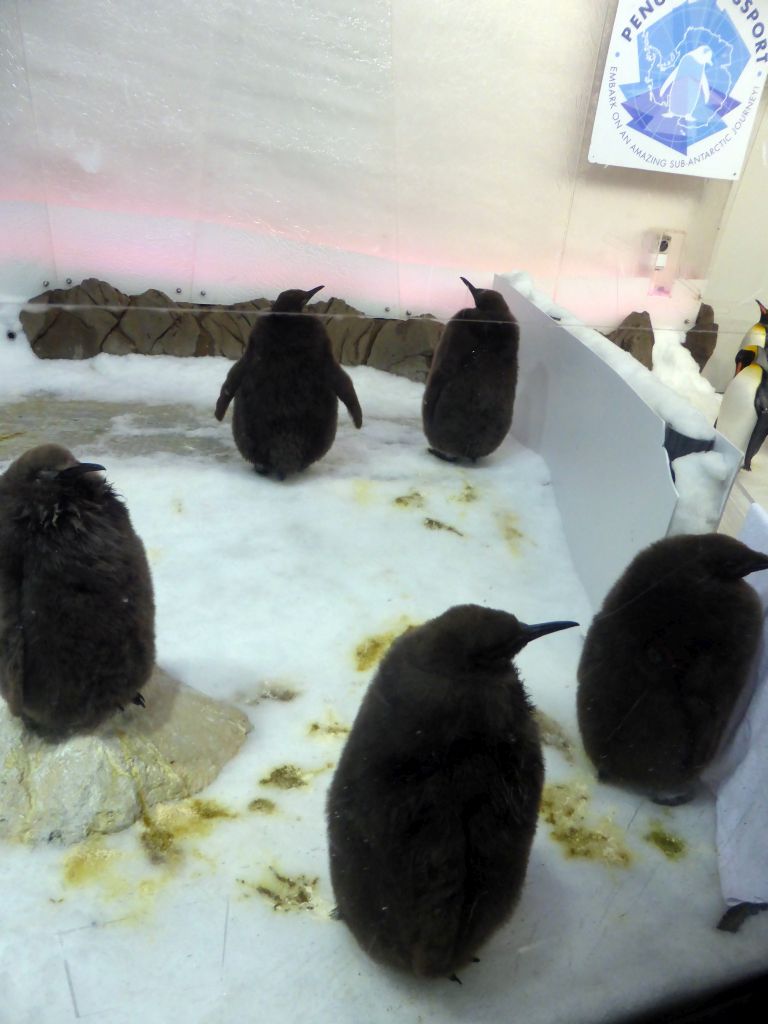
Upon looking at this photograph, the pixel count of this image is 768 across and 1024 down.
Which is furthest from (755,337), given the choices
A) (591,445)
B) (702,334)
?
(591,445)

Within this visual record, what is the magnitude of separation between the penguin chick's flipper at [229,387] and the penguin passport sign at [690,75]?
1.88ft

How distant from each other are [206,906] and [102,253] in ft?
2.13

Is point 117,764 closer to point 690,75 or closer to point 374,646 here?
point 374,646

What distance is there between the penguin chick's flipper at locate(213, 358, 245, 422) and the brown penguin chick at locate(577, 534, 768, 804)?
56 centimetres

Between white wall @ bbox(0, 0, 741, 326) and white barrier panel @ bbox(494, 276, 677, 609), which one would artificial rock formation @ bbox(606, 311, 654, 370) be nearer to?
white barrier panel @ bbox(494, 276, 677, 609)

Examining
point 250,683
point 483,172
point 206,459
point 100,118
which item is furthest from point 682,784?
point 100,118

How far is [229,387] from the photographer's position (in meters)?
1.05

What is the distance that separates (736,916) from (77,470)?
739 millimetres

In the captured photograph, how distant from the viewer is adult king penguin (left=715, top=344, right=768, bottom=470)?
197 centimetres

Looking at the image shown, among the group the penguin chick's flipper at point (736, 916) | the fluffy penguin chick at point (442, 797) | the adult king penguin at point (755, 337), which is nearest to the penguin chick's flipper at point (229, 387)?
the fluffy penguin chick at point (442, 797)

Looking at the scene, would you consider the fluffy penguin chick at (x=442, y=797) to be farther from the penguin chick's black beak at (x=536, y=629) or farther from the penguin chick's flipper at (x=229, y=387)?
the penguin chick's flipper at (x=229, y=387)

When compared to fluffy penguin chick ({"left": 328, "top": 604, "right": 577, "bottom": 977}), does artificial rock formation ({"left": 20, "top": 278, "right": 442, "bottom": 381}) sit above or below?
above

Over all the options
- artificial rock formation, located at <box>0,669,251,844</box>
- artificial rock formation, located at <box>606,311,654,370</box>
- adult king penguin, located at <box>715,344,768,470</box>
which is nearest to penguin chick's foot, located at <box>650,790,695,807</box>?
artificial rock formation, located at <box>0,669,251,844</box>

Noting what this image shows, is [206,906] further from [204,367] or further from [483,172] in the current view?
[483,172]
